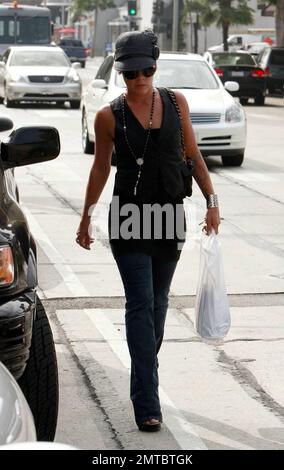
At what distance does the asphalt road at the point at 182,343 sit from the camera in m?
5.75

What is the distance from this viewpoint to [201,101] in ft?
61.3

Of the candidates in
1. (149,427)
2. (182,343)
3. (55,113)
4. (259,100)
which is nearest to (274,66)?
(259,100)

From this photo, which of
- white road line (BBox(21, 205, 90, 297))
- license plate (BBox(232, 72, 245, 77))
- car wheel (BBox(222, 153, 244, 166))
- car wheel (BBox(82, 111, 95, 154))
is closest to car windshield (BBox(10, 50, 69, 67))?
license plate (BBox(232, 72, 245, 77))

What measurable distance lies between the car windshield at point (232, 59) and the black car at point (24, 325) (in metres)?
33.3

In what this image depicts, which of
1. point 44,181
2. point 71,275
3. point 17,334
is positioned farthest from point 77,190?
point 17,334

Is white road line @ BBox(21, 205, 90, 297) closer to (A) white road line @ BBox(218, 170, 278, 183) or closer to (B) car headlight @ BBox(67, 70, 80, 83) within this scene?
(A) white road line @ BBox(218, 170, 278, 183)

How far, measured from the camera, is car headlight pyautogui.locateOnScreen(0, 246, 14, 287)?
486 cm

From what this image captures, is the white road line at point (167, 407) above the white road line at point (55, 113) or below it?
above

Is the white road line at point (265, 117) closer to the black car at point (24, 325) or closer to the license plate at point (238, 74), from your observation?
the license plate at point (238, 74)

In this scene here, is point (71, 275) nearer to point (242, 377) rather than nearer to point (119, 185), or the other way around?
point (242, 377)

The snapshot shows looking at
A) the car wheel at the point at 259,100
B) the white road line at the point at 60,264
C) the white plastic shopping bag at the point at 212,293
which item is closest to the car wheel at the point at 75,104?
the car wheel at the point at 259,100

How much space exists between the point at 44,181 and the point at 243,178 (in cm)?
261
